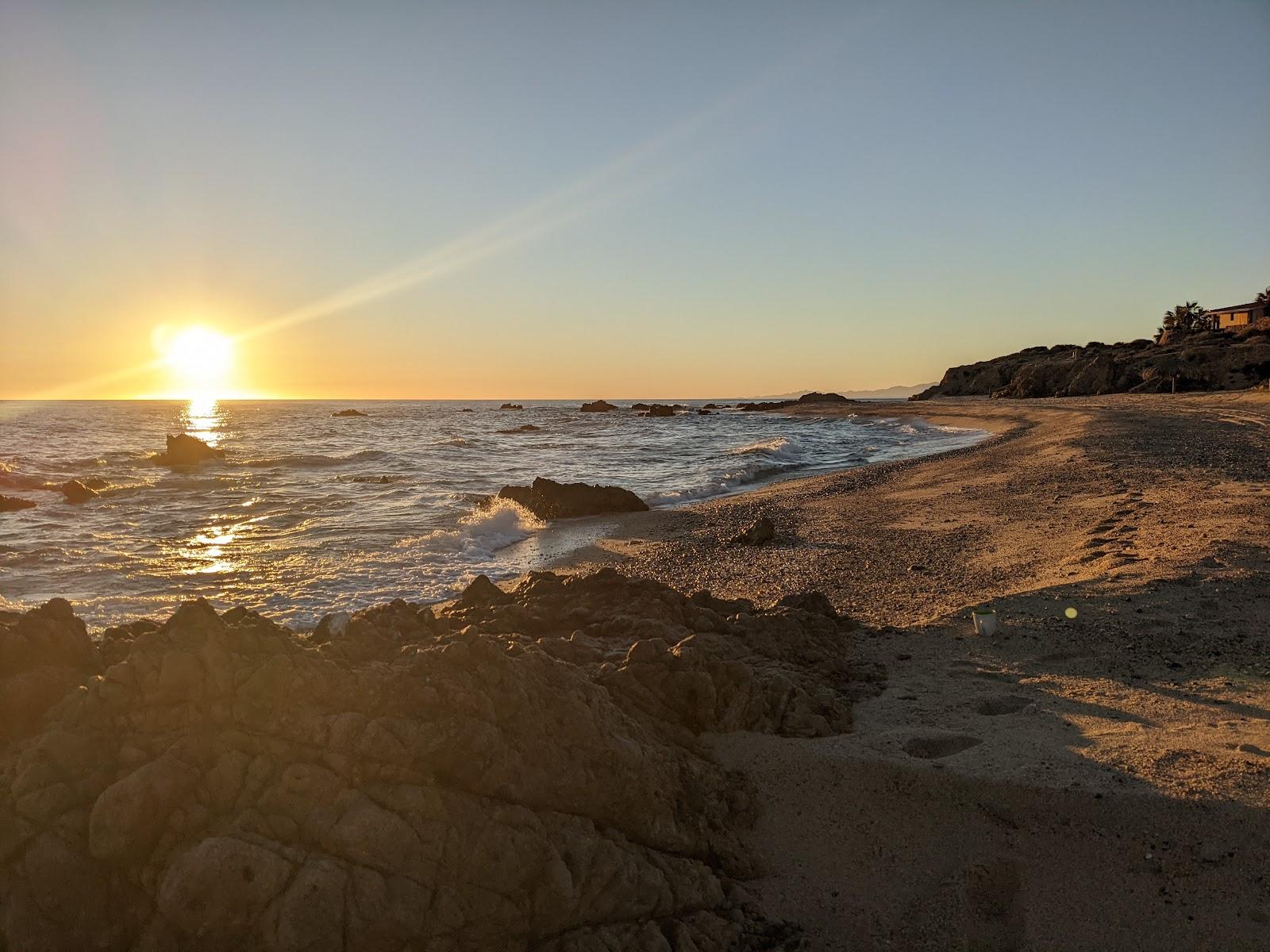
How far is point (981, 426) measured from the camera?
38594 millimetres

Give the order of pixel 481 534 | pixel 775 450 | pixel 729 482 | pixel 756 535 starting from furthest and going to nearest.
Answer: pixel 775 450
pixel 729 482
pixel 481 534
pixel 756 535

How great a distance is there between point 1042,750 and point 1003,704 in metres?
0.84

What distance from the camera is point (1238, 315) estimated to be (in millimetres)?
66625

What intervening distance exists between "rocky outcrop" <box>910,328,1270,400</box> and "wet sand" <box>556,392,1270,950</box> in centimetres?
5059

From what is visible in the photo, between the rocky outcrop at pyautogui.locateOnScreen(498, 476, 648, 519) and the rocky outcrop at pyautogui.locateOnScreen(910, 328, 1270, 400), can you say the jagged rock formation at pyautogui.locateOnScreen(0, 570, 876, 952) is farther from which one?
the rocky outcrop at pyautogui.locateOnScreen(910, 328, 1270, 400)

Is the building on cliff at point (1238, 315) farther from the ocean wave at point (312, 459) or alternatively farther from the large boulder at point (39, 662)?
the large boulder at point (39, 662)

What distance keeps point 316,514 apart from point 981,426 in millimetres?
34355

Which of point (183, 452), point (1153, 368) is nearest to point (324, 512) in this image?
point (183, 452)

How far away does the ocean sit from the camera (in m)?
10.4

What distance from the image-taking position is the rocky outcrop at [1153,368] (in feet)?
162

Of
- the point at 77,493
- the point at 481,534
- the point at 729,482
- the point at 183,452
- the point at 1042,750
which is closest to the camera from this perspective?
the point at 1042,750

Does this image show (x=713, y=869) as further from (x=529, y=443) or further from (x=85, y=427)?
(x=85, y=427)

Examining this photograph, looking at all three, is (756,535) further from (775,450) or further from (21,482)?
(21,482)

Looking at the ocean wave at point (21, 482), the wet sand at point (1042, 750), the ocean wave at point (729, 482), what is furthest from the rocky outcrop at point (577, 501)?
the ocean wave at point (21, 482)
